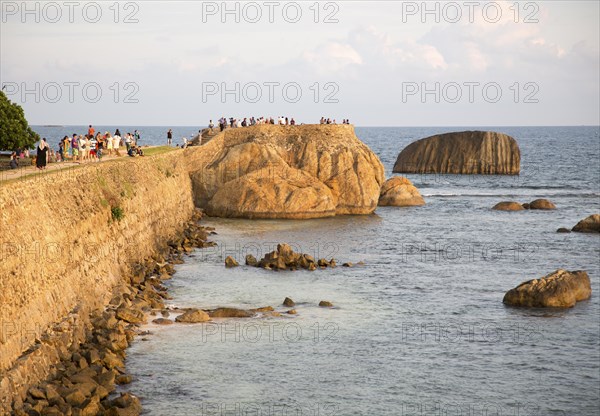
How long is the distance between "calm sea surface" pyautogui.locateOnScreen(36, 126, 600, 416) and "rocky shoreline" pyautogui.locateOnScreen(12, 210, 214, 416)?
0.92m

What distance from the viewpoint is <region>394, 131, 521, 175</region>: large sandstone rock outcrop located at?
13688cm

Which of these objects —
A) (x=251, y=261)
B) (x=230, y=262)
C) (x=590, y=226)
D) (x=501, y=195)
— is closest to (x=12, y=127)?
(x=230, y=262)

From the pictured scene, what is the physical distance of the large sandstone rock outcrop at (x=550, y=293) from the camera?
43.7m

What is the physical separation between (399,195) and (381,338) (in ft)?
176

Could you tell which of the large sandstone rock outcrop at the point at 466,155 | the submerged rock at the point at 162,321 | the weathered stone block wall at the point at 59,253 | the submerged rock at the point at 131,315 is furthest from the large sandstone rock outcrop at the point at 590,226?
the large sandstone rock outcrop at the point at 466,155

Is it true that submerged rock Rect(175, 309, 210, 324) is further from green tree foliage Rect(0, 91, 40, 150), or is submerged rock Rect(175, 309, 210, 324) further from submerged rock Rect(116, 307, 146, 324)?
green tree foliage Rect(0, 91, 40, 150)

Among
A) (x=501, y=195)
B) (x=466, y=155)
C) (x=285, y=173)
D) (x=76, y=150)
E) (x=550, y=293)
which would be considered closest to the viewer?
(x=550, y=293)

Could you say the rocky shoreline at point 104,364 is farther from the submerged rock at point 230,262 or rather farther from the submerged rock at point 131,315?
the submerged rock at point 230,262

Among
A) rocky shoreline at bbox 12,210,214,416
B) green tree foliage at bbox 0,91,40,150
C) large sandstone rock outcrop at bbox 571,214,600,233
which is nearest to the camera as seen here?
rocky shoreline at bbox 12,210,214,416

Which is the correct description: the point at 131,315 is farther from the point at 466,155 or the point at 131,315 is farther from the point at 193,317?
the point at 466,155

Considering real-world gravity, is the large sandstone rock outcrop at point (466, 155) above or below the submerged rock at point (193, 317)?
above

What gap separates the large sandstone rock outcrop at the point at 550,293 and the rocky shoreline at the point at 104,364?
1801cm

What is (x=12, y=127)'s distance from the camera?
6544 centimetres

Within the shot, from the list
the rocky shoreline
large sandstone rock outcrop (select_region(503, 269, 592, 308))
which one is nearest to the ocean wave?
large sandstone rock outcrop (select_region(503, 269, 592, 308))
